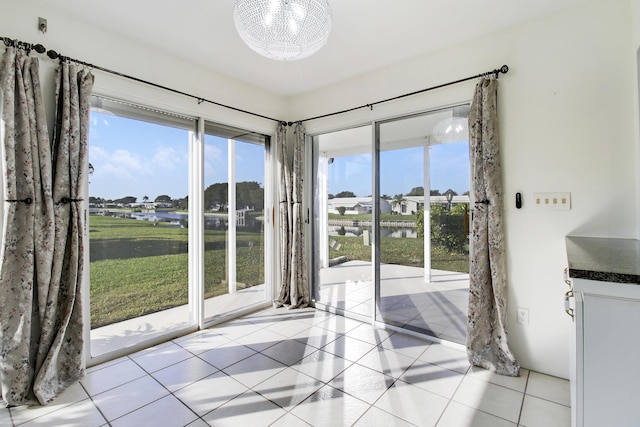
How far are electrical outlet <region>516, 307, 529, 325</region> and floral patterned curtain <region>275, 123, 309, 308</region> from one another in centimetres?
219

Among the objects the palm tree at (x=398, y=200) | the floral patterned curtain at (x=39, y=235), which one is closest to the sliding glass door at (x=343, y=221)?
the palm tree at (x=398, y=200)

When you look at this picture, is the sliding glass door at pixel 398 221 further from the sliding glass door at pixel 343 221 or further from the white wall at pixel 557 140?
the white wall at pixel 557 140

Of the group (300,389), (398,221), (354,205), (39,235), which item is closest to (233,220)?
(354,205)

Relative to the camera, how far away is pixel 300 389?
1983mm

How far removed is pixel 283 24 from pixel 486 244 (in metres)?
2.07

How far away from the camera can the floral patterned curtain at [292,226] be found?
11.7ft

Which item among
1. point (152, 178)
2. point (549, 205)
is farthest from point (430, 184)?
point (152, 178)

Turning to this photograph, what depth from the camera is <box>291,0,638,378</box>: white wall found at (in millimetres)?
1896

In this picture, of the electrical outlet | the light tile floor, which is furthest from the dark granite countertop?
the light tile floor

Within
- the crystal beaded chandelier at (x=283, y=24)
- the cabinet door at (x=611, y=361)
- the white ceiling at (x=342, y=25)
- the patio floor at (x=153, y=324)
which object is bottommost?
the patio floor at (x=153, y=324)

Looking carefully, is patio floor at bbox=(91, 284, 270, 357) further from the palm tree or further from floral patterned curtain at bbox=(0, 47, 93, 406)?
the palm tree

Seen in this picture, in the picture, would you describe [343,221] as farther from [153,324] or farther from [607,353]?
[607,353]

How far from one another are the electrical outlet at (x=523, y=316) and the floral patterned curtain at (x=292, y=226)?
219cm

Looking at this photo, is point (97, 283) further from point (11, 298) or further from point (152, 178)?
point (152, 178)
